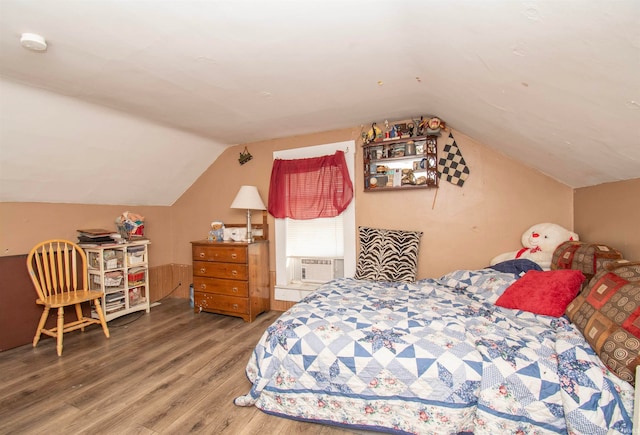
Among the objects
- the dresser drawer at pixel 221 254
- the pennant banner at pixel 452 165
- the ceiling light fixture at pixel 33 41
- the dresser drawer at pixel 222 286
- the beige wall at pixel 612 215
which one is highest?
the ceiling light fixture at pixel 33 41

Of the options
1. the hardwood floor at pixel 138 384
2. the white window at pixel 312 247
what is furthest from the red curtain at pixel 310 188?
the hardwood floor at pixel 138 384

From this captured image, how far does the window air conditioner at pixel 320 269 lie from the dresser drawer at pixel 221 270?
70cm

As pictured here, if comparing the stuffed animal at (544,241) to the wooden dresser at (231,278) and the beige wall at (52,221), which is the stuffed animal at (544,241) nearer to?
the wooden dresser at (231,278)

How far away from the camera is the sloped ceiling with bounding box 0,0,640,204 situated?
45.1 inches

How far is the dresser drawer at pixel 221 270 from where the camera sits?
3265 millimetres

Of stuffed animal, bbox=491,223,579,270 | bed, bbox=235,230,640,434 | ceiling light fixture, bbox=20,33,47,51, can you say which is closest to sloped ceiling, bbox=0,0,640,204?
ceiling light fixture, bbox=20,33,47,51

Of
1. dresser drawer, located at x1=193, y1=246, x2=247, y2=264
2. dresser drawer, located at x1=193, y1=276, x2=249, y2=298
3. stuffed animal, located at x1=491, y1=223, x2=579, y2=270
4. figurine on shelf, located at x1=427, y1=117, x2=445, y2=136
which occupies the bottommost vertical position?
dresser drawer, located at x1=193, y1=276, x2=249, y2=298

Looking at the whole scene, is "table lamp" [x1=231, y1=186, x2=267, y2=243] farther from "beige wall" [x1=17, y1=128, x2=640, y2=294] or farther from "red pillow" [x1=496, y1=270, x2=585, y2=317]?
"red pillow" [x1=496, y1=270, x2=585, y2=317]

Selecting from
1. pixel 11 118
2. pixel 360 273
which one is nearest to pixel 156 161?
pixel 11 118

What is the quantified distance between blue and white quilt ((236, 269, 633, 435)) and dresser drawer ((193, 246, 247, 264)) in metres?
1.41

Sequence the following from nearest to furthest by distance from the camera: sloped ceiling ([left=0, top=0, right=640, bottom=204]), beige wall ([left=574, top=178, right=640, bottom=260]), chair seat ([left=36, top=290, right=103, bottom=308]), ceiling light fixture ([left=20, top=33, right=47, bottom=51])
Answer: sloped ceiling ([left=0, top=0, right=640, bottom=204]) < ceiling light fixture ([left=20, top=33, right=47, bottom=51]) < beige wall ([left=574, top=178, right=640, bottom=260]) < chair seat ([left=36, top=290, right=103, bottom=308])

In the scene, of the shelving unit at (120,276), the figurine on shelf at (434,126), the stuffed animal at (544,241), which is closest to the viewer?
the stuffed animal at (544,241)

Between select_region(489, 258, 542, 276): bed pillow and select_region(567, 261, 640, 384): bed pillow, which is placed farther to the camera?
select_region(489, 258, 542, 276): bed pillow

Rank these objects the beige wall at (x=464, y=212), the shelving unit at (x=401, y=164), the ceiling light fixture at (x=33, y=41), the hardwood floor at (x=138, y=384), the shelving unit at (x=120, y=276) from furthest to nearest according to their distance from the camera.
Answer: the shelving unit at (x=120, y=276) < the shelving unit at (x=401, y=164) < the beige wall at (x=464, y=212) < the hardwood floor at (x=138, y=384) < the ceiling light fixture at (x=33, y=41)
